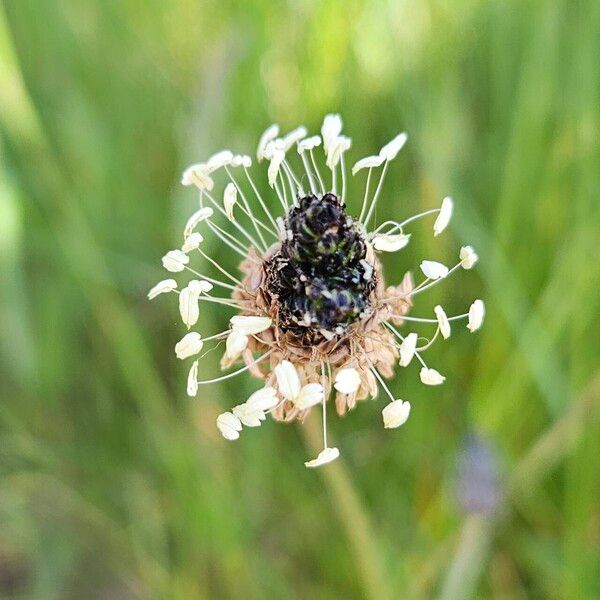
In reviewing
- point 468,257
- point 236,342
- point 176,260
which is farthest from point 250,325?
point 468,257

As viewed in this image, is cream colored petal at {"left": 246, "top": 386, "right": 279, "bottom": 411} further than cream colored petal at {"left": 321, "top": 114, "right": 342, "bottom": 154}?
No

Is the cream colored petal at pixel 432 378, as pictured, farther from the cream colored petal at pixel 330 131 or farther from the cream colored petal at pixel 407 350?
the cream colored petal at pixel 330 131

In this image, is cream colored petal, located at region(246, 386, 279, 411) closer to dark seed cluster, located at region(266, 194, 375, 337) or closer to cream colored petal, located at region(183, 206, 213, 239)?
dark seed cluster, located at region(266, 194, 375, 337)

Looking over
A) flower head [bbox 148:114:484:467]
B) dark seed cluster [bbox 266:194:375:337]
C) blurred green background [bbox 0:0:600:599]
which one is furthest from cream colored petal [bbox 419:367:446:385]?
blurred green background [bbox 0:0:600:599]

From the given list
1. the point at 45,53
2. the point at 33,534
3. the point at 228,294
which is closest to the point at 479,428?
the point at 228,294

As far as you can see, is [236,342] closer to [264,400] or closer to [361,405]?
[264,400]

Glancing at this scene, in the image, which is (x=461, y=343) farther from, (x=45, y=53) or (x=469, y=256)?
(x=45, y=53)

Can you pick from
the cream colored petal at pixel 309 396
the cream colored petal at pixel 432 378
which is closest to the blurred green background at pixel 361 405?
the cream colored petal at pixel 432 378
